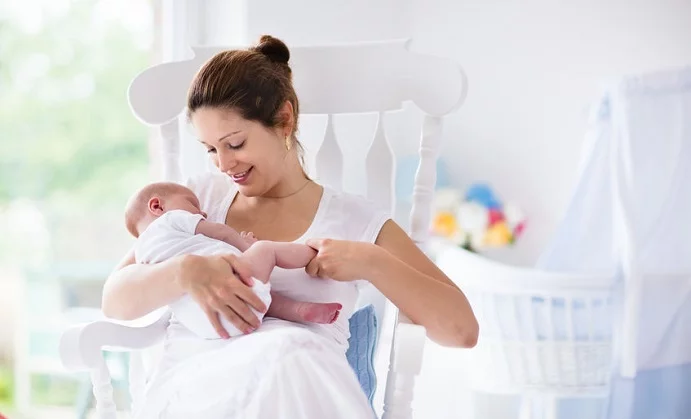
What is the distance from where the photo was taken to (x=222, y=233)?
138 cm

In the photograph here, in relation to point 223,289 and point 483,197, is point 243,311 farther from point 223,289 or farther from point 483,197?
Result: point 483,197

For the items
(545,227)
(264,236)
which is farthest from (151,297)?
(545,227)

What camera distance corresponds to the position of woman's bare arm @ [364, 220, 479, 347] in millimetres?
1306

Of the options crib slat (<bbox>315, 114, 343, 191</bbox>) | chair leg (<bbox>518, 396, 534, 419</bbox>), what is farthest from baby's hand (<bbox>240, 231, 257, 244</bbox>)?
chair leg (<bbox>518, 396, 534, 419</bbox>)

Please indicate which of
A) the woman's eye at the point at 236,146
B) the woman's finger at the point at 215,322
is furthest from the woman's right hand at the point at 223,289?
the woman's eye at the point at 236,146

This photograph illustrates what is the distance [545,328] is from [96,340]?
4.43 ft

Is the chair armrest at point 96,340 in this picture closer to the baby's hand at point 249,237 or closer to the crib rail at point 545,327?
the baby's hand at point 249,237

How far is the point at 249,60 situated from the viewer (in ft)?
4.60

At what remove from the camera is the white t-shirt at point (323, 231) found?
1362 mm

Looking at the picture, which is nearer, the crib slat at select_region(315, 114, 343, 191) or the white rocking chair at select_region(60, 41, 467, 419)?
the white rocking chair at select_region(60, 41, 467, 419)

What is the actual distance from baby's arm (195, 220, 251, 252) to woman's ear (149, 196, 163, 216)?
0.09 metres

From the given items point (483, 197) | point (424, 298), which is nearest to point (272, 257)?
point (424, 298)

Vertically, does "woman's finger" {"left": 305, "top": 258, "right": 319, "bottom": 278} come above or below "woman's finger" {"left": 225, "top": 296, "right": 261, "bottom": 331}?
above

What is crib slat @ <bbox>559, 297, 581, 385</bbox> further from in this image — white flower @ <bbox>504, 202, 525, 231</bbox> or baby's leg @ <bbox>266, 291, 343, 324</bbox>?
white flower @ <bbox>504, 202, 525, 231</bbox>
